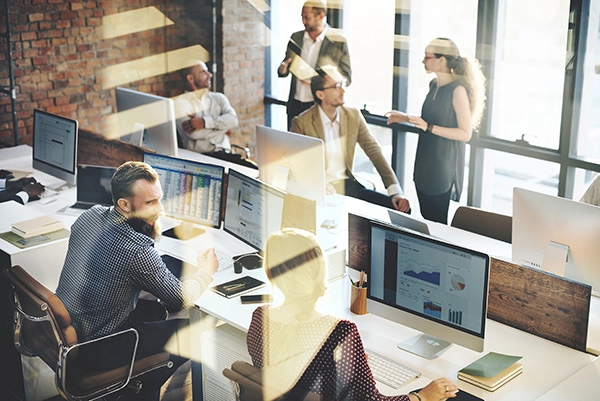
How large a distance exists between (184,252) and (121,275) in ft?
2.49

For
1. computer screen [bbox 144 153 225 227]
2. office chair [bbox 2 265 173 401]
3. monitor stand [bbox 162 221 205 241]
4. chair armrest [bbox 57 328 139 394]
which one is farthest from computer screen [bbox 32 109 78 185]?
chair armrest [bbox 57 328 139 394]

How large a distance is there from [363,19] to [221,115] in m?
1.52

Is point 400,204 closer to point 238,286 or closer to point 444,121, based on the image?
point 444,121

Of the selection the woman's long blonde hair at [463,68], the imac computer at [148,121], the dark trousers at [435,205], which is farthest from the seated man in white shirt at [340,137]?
the imac computer at [148,121]

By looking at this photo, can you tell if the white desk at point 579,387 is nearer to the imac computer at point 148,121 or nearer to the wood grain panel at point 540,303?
the wood grain panel at point 540,303

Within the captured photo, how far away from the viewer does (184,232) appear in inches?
160

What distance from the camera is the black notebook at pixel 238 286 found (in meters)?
3.35

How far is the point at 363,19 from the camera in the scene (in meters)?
6.39

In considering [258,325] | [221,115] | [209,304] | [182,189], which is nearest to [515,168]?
[221,115]

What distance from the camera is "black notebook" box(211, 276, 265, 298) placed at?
11.0ft

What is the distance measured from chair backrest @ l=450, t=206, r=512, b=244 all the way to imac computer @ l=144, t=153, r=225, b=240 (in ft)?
4.26

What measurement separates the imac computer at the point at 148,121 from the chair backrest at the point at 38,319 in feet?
6.07

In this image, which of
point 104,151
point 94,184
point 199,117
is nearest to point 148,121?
point 104,151

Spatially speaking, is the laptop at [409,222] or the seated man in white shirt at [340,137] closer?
the laptop at [409,222]
